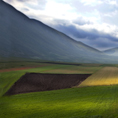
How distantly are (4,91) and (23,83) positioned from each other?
7657 mm

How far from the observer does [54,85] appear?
4172cm

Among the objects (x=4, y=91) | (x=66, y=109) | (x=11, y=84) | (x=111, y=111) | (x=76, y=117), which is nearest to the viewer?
(x=76, y=117)

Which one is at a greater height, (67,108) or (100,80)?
(100,80)

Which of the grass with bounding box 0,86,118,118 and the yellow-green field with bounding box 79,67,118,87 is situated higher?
the yellow-green field with bounding box 79,67,118,87

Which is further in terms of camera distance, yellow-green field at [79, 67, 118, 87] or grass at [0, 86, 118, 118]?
yellow-green field at [79, 67, 118, 87]

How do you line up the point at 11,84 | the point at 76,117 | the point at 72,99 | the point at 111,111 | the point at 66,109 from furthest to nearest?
the point at 11,84 → the point at 72,99 → the point at 66,109 → the point at 111,111 → the point at 76,117

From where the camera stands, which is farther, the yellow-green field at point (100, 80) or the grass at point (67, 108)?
the yellow-green field at point (100, 80)

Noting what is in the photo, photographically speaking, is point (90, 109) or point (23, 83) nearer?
point (90, 109)

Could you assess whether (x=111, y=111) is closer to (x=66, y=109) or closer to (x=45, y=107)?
(x=66, y=109)

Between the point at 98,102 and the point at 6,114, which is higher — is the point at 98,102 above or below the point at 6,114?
above

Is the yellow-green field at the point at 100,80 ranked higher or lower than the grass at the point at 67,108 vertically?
higher

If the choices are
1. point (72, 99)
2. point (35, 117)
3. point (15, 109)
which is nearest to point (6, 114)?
point (15, 109)

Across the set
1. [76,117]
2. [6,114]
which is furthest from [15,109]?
[76,117]

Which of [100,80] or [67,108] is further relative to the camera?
[100,80]
